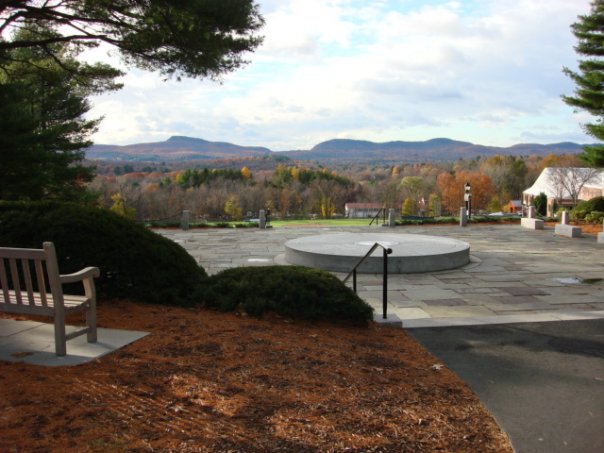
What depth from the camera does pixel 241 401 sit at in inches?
130

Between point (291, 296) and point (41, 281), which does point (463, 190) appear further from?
point (41, 281)

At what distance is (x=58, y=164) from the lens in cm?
1802

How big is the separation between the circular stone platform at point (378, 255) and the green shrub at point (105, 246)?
5.08 m

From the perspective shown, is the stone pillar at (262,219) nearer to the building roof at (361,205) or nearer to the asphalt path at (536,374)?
the asphalt path at (536,374)

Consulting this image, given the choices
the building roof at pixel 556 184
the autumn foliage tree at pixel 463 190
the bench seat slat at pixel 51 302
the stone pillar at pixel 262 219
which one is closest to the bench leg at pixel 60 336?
the bench seat slat at pixel 51 302

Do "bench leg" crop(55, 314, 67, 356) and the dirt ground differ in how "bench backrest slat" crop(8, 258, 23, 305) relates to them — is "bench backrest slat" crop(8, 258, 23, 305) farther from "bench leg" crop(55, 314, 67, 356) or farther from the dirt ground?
the dirt ground

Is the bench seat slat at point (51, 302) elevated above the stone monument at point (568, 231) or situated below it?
above

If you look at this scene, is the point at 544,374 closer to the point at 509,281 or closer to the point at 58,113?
the point at 509,281

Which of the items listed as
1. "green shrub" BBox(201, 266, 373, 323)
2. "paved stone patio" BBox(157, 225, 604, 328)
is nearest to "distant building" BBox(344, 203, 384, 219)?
"paved stone patio" BBox(157, 225, 604, 328)

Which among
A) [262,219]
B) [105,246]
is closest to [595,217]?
[262,219]

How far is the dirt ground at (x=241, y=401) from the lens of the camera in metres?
2.81

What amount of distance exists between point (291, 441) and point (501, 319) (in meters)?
4.28

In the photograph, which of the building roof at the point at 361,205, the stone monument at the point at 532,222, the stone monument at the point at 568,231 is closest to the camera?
the stone monument at the point at 568,231

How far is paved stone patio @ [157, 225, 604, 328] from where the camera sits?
7.16 m
